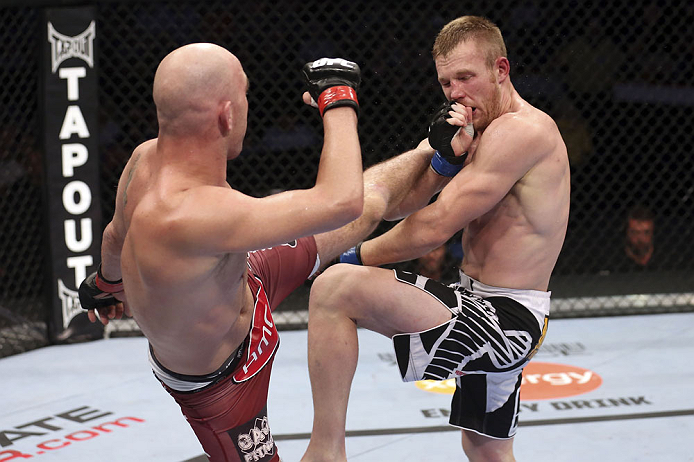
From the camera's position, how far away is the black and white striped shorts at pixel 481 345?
1899 millimetres

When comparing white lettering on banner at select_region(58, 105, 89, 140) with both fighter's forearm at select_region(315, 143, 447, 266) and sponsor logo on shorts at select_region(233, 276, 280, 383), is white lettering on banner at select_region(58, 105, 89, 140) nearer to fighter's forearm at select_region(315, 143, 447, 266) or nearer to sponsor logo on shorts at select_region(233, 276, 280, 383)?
fighter's forearm at select_region(315, 143, 447, 266)

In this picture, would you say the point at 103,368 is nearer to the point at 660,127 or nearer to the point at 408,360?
the point at 408,360

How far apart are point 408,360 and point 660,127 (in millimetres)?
4024

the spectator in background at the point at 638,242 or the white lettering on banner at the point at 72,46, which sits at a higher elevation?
the white lettering on banner at the point at 72,46

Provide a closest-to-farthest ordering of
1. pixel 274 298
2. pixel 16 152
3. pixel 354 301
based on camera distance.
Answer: pixel 354 301
pixel 274 298
pixel 16 152

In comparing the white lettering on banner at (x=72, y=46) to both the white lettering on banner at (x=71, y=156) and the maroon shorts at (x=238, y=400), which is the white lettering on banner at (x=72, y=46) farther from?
the maroon shorts at (x=238, y=400)

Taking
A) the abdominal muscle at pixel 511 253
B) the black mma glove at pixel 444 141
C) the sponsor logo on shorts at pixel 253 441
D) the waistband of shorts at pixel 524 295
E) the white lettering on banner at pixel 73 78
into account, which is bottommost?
the sponsor logo on shorts at pixel 253 441

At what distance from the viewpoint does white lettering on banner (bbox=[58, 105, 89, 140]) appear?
4121mm

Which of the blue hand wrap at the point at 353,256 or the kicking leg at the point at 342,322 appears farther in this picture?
the blue hand wrap at the point at 353,256

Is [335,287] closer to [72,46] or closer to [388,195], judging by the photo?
[388,195]

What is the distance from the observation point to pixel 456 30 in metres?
1.97

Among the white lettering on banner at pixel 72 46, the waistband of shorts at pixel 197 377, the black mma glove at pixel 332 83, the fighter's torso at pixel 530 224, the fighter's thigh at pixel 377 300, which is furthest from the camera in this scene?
the white lettering on banner at pixel 72 46

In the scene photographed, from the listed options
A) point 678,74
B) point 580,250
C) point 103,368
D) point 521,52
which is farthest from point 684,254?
point 103,368

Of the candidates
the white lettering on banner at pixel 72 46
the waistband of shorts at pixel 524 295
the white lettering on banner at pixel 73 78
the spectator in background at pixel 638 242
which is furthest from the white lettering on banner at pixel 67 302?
the spectator in background at pixel 638 242
